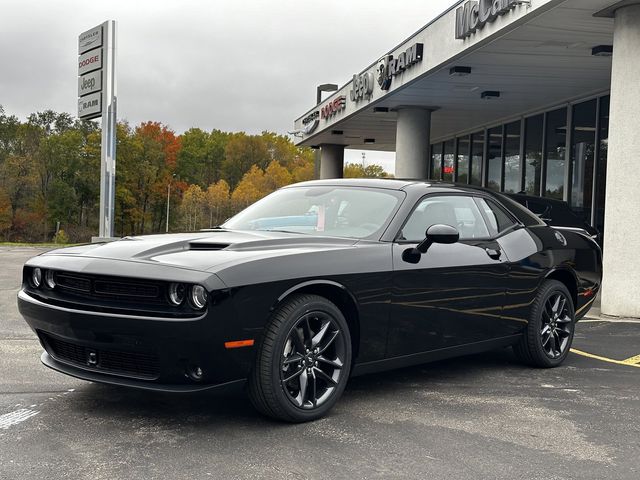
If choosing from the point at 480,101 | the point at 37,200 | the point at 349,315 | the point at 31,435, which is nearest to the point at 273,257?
the point at 349,315

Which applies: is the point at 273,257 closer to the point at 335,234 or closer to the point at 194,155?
the point at 335,234

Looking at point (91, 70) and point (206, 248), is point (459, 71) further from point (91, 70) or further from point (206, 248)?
point (206, 248)

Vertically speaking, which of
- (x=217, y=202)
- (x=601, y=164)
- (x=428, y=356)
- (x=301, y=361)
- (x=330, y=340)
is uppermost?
(x=601, y=164)

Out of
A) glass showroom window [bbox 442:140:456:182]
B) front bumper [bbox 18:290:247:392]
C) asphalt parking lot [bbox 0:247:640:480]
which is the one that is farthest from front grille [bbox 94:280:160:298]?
glass showroom window [bbox 442:140:456:182]

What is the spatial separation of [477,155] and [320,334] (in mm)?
19998

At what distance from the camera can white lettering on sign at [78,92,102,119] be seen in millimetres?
17047

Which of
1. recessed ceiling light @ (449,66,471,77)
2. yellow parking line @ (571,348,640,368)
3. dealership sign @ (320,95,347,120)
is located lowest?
yellow parking line @ (571,348,640,368)

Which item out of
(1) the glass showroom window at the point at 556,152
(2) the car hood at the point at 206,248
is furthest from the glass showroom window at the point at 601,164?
(2) the car hood at the point at 206,248

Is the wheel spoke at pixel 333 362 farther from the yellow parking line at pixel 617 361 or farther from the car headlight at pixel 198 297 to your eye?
the yellow parking line at pixel 617 361

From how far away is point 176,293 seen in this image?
3.79 metres

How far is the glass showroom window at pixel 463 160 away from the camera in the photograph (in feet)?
79.5

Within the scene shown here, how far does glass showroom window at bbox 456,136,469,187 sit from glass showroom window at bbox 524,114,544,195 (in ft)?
15.0

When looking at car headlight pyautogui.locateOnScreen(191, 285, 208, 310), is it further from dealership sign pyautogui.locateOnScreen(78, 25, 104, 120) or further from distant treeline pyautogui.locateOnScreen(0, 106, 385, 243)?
distant treeline pyautogui.locateOnScreen(0, 106, 385, 243)

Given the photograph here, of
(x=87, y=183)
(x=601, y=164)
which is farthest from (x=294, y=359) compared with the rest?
(x=87, y=183)
